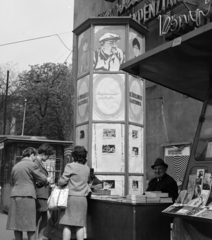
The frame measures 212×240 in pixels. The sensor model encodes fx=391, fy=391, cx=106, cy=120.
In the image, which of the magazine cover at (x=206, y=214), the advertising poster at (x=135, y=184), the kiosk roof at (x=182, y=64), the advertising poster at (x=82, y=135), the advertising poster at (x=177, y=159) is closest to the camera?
the magazine cover at (x=206, y=214)

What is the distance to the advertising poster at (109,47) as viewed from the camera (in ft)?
27.6

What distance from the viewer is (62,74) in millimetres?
39469

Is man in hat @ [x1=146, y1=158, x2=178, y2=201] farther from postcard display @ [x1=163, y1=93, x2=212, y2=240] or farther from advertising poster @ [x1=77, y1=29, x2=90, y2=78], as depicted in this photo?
advertising poster @ [x1=77, y1=29, x2=90, y2=78]

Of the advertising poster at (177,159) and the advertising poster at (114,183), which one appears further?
the advertising poster at (177,159)

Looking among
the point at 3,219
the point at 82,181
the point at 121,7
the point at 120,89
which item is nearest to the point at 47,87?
the point at 121,7

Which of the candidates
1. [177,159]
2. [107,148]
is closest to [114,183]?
[107,148]

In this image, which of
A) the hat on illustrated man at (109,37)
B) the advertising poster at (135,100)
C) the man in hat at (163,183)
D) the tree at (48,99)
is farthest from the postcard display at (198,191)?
the tree at (48,99)

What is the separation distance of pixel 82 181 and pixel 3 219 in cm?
699

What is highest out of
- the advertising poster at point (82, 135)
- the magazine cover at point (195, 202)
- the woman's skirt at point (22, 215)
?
the advertising poster at point (82, 135)

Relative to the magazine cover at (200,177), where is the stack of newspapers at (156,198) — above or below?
below

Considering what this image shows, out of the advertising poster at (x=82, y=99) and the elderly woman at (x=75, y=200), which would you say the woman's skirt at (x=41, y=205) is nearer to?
the elderly woman at (x=75, y=200)

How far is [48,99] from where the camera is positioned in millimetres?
37875

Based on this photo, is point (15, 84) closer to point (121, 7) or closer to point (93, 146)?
point (121, 7)

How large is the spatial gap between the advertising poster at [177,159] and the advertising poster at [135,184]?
9.12m
